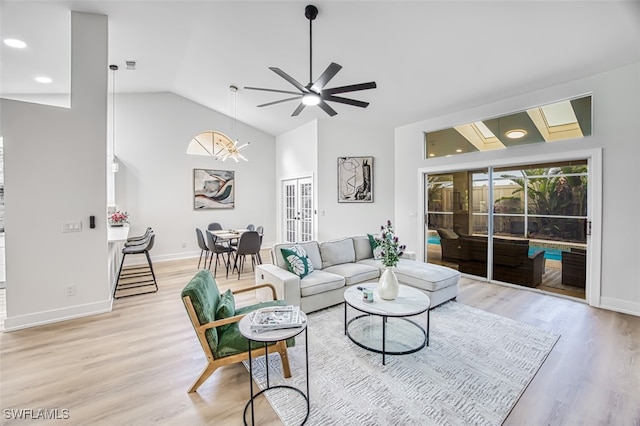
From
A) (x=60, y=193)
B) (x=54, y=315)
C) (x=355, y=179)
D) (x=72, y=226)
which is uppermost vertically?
(x=355, y=179)

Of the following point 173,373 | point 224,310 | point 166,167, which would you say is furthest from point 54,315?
point 166,167

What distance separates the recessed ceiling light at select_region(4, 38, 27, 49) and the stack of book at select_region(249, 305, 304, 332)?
4761mm

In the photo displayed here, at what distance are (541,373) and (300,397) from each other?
198 cm

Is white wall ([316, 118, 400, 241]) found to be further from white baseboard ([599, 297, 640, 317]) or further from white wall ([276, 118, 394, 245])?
white baseboard ([599, 297, 640, 317])

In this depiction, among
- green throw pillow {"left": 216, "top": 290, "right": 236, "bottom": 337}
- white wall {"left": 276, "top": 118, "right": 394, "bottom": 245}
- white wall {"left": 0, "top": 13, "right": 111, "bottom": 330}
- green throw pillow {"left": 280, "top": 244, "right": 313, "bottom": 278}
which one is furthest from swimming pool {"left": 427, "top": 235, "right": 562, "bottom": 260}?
white wall {"left": 0, "top": 13, "right": 111, "bottom": 330}

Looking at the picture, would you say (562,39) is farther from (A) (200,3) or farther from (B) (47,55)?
(B) (47,55)

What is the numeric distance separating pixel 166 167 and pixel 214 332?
18.1 ft

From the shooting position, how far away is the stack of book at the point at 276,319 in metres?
1.73

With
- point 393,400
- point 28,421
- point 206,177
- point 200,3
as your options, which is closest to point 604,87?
point 393,400

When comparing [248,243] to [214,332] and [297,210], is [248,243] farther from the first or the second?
[214,332]

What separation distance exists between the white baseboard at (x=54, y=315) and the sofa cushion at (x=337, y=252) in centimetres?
285

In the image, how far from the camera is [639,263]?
331 centimetres

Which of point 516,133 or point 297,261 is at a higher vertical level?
point 516,133

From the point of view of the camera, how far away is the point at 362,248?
4.50 m
